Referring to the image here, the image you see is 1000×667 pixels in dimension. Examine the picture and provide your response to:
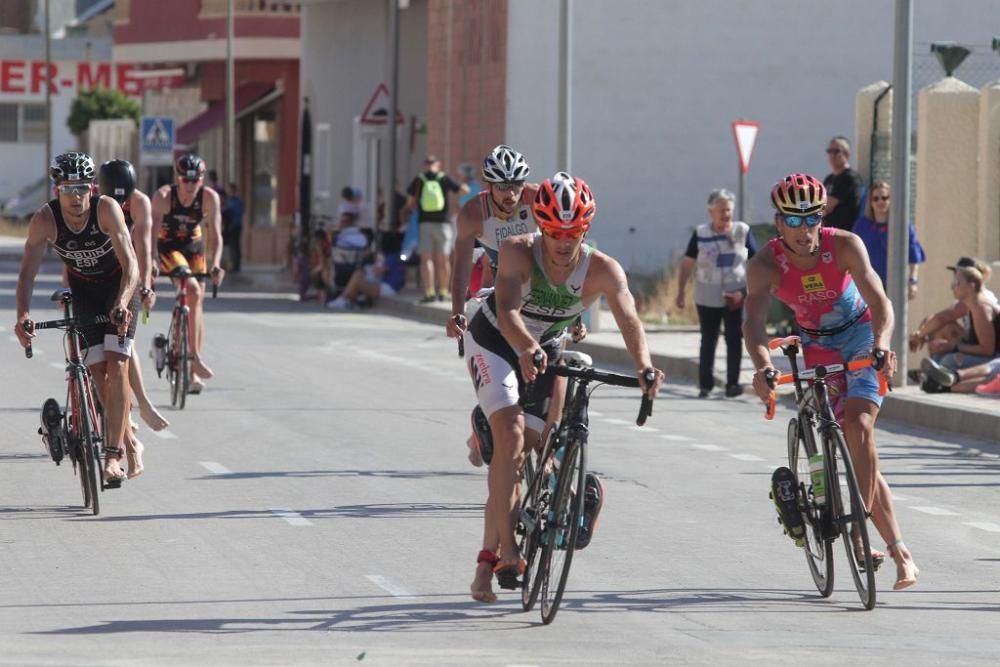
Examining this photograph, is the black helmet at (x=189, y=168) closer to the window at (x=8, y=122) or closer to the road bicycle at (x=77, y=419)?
the road bicycle at (x=77, y=419)

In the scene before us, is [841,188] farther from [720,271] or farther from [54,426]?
[54,426]

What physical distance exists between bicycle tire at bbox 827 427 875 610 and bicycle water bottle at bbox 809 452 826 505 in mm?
73

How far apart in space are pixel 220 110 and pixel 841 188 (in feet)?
111

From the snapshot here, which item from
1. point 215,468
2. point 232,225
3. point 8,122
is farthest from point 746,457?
point 8,122

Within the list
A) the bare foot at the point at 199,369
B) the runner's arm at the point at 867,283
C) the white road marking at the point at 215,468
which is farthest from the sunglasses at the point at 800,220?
the bare foot at the point at 199,369

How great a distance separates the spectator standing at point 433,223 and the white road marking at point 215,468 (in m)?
16.5

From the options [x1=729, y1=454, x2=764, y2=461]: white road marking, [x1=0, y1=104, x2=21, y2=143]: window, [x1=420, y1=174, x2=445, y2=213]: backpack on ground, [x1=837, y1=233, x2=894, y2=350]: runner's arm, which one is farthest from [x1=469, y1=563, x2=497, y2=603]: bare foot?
[x1=0, y1=104, x2=21, y2=143]: window

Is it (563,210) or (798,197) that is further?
(798,197)

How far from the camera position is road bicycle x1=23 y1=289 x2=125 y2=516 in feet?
36.0

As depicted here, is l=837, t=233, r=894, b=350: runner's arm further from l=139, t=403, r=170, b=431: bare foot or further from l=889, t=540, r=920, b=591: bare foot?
l=139, t=403, r=170, b=431: bare foot

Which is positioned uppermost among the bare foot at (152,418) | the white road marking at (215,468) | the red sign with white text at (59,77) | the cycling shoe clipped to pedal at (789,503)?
the red sign with white text at (59,77)

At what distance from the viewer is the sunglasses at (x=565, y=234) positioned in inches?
324

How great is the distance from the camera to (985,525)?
447 inches

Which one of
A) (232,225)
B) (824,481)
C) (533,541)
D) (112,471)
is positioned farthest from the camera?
(232,225)
